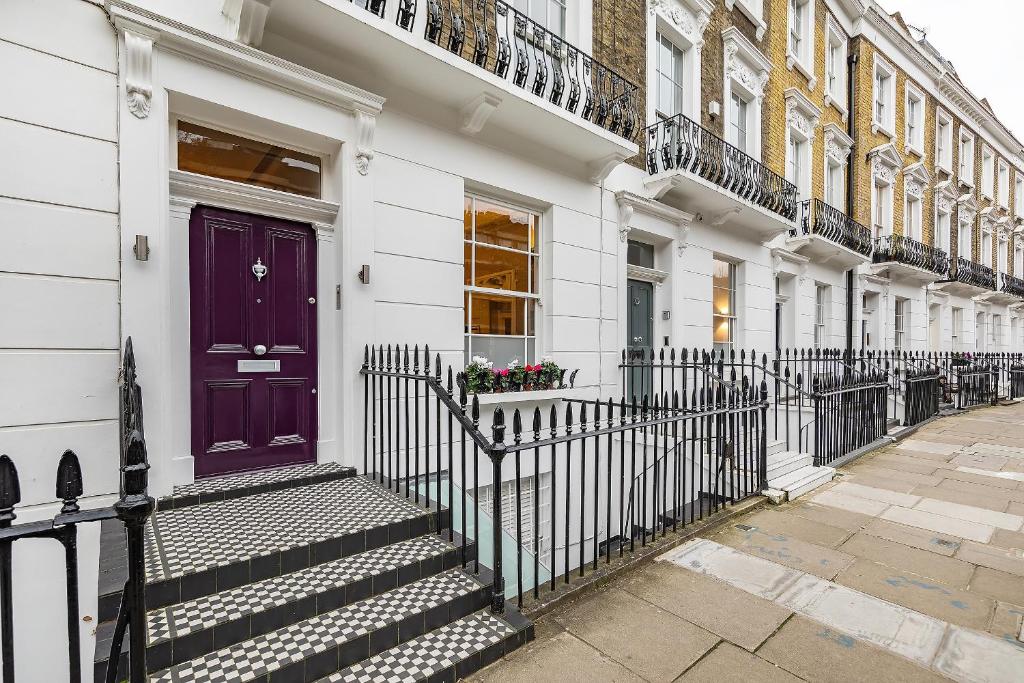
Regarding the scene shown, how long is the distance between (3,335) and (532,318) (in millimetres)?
4857

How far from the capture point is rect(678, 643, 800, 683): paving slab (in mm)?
2490

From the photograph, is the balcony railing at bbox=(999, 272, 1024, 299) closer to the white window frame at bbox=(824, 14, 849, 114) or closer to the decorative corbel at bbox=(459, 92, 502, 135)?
the white window frame at bbox=(824, 14, 849, 114)

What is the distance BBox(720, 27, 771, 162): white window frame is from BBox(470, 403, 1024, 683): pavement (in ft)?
24.2

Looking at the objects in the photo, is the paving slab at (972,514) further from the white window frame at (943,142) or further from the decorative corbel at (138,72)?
the white window frame at (943,142)

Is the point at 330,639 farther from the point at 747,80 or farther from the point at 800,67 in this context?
the point at 800,67

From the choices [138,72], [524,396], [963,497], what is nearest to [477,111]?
[138,72]

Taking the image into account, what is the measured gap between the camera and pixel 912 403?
9.72m

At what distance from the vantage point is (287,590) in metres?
2.73

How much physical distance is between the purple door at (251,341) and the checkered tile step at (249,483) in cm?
15

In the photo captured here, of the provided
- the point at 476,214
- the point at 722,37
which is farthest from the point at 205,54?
the point at 722,37

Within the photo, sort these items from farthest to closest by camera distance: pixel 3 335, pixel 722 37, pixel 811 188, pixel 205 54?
pixel 811 188
pixel 722 37
pixel 205 54
pixel 3 335

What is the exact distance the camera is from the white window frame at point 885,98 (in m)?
13.9

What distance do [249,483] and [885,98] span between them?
1932 centimetres

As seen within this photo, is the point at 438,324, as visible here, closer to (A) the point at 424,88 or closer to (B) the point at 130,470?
(A) the point at 424,88
